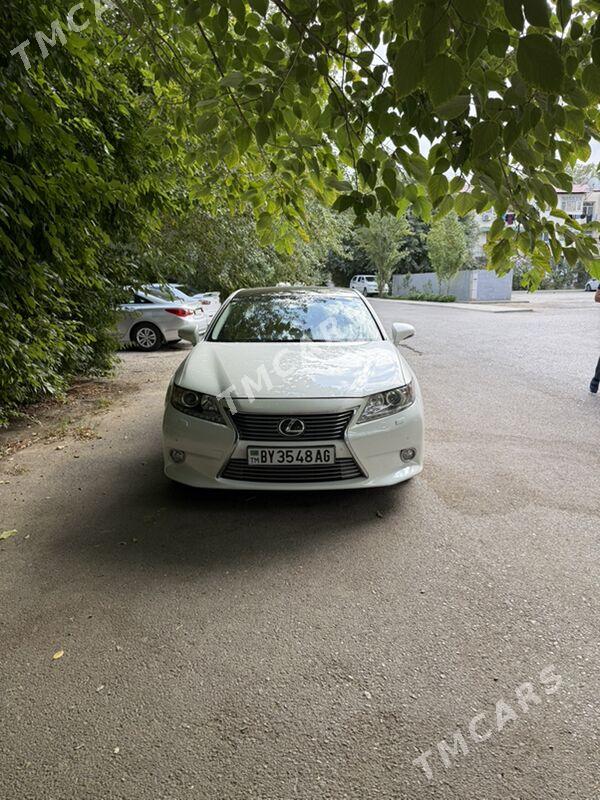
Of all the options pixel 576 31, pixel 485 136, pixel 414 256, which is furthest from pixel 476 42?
pixel 414 256

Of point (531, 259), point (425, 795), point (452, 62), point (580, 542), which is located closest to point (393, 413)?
point (580, 542)

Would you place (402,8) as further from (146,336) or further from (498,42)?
(146,336)

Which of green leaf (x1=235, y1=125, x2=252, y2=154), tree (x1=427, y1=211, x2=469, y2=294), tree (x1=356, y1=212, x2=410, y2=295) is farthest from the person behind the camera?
tree (x1=356, y1=212, x2=410, y2=295)

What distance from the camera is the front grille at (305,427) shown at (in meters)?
3.18

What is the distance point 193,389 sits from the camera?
343 centimetres

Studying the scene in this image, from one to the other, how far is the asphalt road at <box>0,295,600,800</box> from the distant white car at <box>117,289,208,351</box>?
7.00 meters

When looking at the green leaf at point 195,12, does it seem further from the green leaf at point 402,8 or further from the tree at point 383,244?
the tree at point 383,244

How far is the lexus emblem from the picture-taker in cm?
318

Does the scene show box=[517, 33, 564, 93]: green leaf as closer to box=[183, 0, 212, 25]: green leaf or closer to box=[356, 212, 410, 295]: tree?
box=[183, 0, 212, 25]: green leaf

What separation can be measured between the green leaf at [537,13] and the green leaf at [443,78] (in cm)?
16

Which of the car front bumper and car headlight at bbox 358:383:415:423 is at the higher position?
car headlight at bbox 358:383:415:423

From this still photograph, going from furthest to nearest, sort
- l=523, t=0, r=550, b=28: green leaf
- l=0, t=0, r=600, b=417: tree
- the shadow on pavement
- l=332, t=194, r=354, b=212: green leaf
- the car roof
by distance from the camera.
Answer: the car roof → the shadow on pavement → l=332, t=194, r=354, b=212: green leaf → l=0, t=0, r=600, b=417: tree → l=523, t=0, r=550, b=28: green leaf

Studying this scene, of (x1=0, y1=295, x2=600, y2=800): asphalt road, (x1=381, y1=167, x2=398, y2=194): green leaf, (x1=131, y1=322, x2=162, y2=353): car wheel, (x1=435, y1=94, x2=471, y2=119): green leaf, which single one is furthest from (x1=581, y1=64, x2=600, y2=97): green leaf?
(x1=131, y1=322, x2=162, y2=353): car wheel

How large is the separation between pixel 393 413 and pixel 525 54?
2.44 metres
